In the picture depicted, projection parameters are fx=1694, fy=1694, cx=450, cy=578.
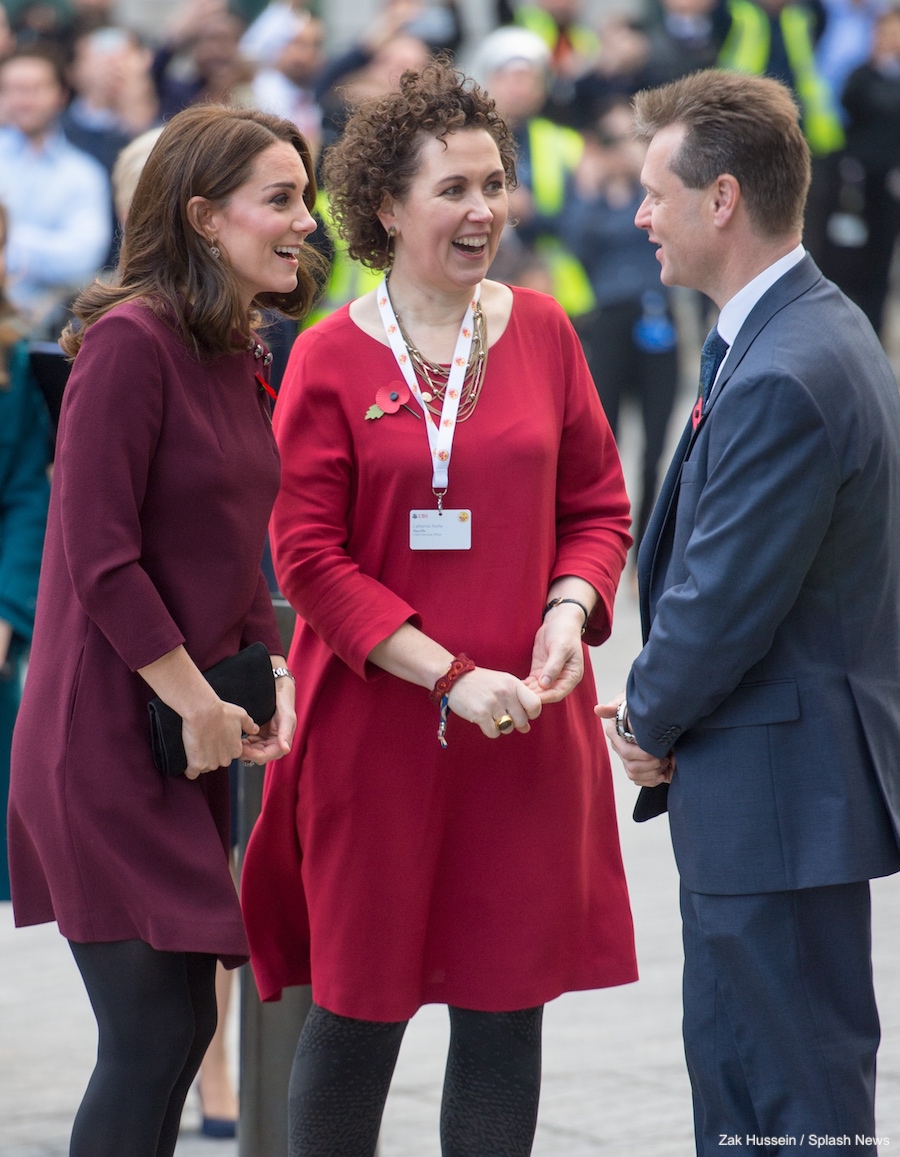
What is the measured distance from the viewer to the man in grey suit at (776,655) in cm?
258

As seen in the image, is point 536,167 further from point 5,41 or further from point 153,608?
point 153,608

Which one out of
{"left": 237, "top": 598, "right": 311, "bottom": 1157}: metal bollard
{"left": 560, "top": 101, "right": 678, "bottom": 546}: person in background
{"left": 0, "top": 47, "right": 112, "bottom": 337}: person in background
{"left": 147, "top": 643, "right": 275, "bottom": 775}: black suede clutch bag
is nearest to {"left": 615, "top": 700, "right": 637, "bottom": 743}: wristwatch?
{"left": 147, "top": 643, "right": 275, "bottom": 775}: black suede clutch bag

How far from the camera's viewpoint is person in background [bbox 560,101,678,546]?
8875 millimetres

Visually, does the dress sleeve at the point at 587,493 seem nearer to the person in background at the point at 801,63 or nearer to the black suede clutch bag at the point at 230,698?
the black suede clutch bag at the point at 230,698

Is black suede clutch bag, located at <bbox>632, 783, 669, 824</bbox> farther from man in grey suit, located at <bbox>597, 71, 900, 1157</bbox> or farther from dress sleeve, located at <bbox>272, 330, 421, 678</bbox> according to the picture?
dress sleeve, located at <bbox>272, 330, 421, 678</bbox>

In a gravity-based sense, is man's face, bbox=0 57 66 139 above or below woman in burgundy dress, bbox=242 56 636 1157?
above

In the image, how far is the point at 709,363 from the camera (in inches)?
112

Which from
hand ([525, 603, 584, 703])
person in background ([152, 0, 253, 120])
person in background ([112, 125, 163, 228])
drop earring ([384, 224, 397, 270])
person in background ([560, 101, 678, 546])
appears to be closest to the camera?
hand ([525, 603, 584, 703])

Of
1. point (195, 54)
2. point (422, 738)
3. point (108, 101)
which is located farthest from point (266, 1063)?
point (195, 54)

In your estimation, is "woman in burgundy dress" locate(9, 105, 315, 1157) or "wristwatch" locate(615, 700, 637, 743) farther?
"wristwatch" locate(615, 700, 637, 743)

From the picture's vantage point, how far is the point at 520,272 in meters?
9.25

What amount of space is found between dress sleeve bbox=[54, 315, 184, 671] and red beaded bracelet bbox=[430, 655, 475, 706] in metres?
0.51

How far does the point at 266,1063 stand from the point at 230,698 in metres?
1.10

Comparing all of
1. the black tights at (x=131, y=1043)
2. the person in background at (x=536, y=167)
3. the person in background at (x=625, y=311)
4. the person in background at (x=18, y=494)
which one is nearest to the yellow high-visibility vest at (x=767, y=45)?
the person in background at (x=536, y=167)
